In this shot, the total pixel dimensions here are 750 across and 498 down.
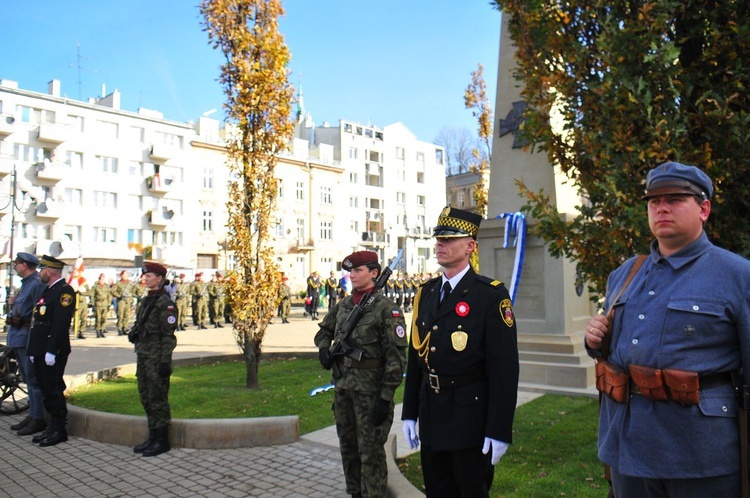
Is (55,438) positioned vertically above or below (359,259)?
below

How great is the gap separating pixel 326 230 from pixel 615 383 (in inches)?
2382

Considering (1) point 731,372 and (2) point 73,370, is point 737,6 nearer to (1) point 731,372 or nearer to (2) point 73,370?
(1) point 731,372

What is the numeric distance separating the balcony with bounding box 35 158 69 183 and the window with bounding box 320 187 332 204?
24505 mm

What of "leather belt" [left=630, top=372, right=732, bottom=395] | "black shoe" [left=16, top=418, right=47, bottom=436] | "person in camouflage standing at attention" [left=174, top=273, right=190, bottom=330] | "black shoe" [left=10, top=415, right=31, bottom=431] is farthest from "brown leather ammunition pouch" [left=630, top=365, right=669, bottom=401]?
"person in camouflage standing at attention" [left=174, top=273, right=190, bottom=330]

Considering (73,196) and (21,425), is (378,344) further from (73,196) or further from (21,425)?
(73,196)

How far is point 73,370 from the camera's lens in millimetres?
12305

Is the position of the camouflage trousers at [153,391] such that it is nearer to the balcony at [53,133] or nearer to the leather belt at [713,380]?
the leather belt at [713,380]

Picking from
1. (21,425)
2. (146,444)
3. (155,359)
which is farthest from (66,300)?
(146,444)

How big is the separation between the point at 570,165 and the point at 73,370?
441 inches

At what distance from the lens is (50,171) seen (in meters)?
44.4

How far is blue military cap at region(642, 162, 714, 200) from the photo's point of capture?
101 inches

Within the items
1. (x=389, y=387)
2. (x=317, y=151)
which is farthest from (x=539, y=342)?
A: (x=317, y=151)

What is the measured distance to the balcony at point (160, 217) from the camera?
49.5 meters

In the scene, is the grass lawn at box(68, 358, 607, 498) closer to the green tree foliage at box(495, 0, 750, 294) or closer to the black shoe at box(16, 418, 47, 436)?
the black shoe at box(16, 418, 47, 436)
